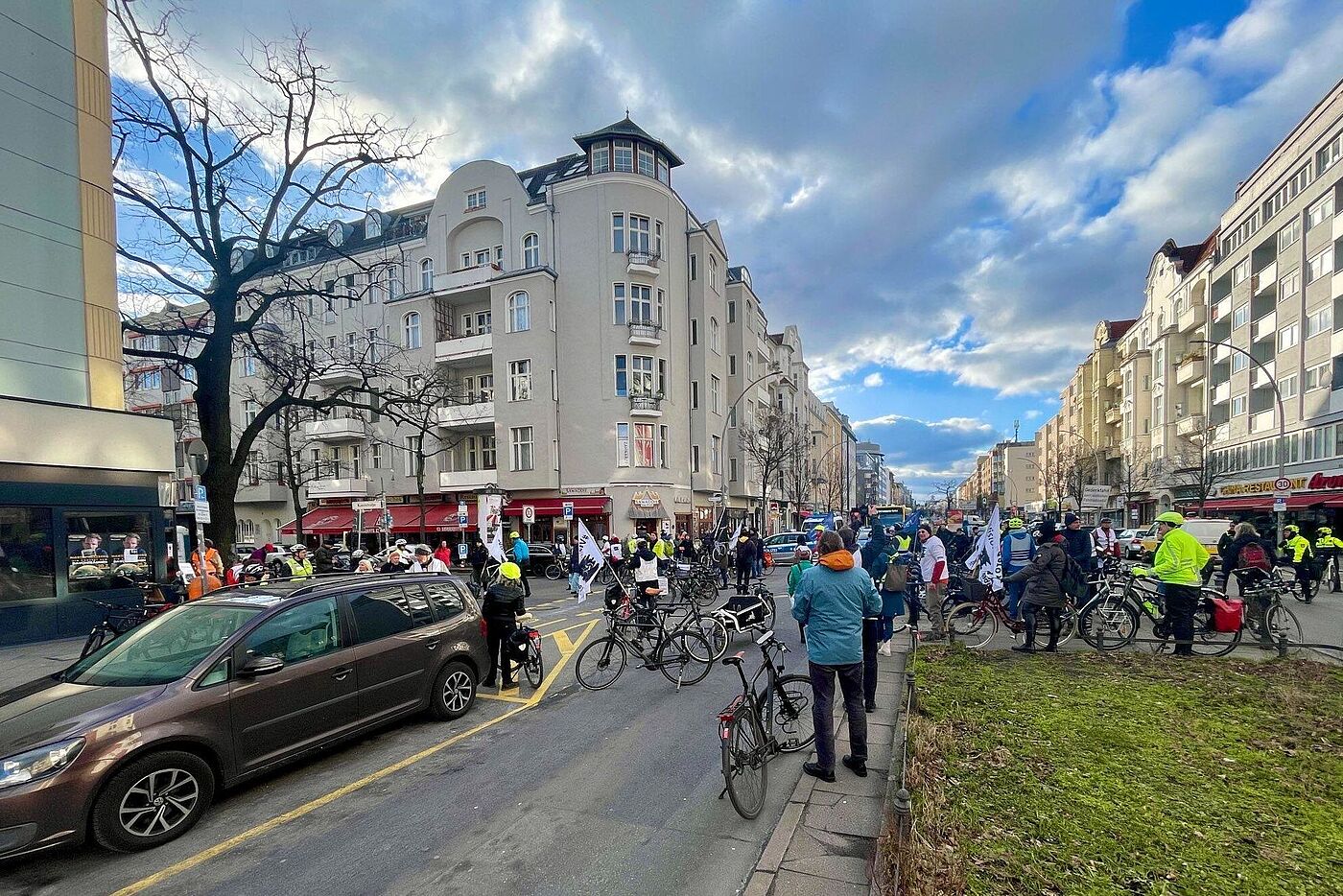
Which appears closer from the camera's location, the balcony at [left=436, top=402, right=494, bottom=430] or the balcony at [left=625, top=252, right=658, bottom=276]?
the balcony at [left=625, top=252, right=658, bottom=276]

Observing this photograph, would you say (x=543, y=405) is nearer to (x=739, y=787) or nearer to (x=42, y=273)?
(x=42, y=273)

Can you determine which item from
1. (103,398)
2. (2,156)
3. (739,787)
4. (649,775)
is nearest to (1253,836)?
(739,787)

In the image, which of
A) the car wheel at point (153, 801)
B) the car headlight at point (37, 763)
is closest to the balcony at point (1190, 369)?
the car wheel at point (153, 801)

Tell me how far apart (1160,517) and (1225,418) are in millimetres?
44696

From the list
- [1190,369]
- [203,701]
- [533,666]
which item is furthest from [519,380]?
[1190,369]

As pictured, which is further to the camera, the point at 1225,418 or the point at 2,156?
the point at 1225,418

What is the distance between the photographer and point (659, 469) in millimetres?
32656

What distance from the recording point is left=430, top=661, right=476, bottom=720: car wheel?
6426mm

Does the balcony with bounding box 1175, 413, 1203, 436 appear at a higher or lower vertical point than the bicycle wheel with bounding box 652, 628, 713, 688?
higher

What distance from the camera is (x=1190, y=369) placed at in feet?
149

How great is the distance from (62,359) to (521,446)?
2036 centimetres

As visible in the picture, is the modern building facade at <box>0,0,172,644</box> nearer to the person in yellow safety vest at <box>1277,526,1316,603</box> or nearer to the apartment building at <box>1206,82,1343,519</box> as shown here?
the person in yellow safety vest at <box>1277,526,1316,603</box>

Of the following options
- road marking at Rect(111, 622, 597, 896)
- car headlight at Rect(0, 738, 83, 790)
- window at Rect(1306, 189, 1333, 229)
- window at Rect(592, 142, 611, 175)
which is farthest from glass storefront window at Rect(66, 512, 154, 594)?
window at Rect(1306, 189, 1333, 229)

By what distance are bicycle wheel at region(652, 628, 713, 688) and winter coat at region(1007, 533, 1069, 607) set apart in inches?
183
